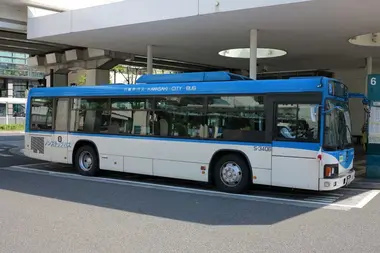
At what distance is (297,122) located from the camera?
9055 millimetres

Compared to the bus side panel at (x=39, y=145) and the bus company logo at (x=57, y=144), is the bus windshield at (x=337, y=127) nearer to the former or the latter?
the bus company logo at (x=57, y=144)

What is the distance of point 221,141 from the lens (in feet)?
32.9

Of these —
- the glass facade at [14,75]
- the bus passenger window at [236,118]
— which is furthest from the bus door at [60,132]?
the glass facade at [14,75]

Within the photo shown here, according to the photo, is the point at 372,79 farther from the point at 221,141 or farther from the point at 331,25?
the point at 221,141

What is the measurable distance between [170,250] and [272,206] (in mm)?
3619

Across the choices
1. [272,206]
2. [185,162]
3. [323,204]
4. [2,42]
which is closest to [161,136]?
[185,162]

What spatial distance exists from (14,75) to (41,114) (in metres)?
51.4

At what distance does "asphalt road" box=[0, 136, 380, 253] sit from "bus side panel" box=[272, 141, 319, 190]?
0.65 metres

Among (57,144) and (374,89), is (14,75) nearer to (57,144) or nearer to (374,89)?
(57,144)

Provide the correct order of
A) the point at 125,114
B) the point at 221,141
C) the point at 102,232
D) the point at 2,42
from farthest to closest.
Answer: the point at 2,42
the point at 125,114
the point at 221,141
the point at 102,232

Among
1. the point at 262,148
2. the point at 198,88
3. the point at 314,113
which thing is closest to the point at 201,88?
the point at 198,88

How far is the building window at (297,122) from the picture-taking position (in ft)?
28.9

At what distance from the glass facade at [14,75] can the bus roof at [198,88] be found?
47879 millimetres

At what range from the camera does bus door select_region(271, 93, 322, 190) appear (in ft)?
28.9
